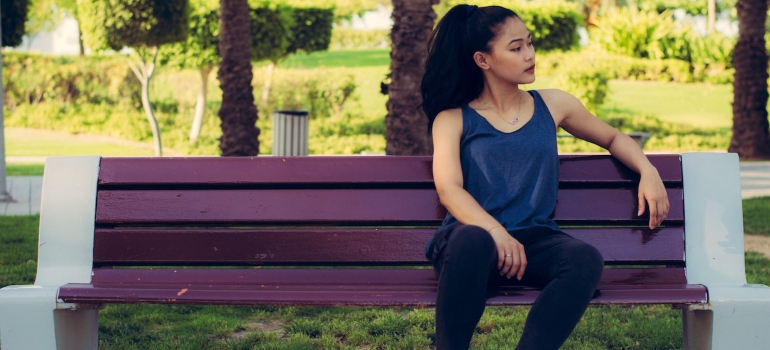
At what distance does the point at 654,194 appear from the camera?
3.23 m

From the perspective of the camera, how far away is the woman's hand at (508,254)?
2875mm

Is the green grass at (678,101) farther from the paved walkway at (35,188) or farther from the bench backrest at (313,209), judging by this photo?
the bench backrest at (313,209)

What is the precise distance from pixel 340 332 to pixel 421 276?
108 centimetres

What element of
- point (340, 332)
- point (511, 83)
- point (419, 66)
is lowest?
point (340, 332)

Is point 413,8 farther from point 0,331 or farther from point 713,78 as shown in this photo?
point 713,78

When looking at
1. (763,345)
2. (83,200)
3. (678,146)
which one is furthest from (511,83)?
(678,146)

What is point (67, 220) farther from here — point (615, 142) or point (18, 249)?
point (18, 249)

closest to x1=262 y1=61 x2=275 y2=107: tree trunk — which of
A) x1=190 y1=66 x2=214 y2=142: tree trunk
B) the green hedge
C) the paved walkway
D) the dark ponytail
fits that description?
x1=190 y1=66 x2=214 y2=142: tree trunk

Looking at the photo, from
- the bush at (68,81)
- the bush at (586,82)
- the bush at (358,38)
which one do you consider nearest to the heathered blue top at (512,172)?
the bush at (586,82)

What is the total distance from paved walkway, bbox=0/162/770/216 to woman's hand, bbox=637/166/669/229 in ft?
22.4

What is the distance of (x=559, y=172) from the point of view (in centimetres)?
335

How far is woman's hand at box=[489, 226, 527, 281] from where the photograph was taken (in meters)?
2.88

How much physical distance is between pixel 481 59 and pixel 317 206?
0.73 metres

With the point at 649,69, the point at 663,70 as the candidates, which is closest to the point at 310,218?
the point at 649,69
